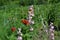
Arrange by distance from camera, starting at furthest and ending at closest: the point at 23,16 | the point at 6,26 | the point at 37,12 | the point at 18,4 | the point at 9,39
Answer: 1. the point at 18,4
2. the point at 37,12
3. the point at 23,16
4. the point at 6,26
5. the point at 9,39

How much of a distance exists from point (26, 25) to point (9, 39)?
54 cm

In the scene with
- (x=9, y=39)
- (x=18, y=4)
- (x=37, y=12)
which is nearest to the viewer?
(x=9, y=39)

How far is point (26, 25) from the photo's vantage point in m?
4.76

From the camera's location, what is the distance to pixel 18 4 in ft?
32.4

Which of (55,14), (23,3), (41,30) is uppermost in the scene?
(41,30)

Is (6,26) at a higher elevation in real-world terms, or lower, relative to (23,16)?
higher

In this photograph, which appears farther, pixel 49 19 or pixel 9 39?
pixel 49 19

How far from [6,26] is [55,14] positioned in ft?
7.67

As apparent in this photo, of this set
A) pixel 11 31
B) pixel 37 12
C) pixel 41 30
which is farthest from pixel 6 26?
pixel 37 12

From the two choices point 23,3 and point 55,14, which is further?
point 23,3

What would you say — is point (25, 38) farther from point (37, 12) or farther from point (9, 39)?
point (37, 12)

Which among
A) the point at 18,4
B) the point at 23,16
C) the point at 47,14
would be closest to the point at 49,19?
the point at 47,14

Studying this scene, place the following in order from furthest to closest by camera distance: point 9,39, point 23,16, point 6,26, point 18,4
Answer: point 18,4 → point 23,16 → point 6,26 → point 9,39

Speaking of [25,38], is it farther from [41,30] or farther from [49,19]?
[49,19]
